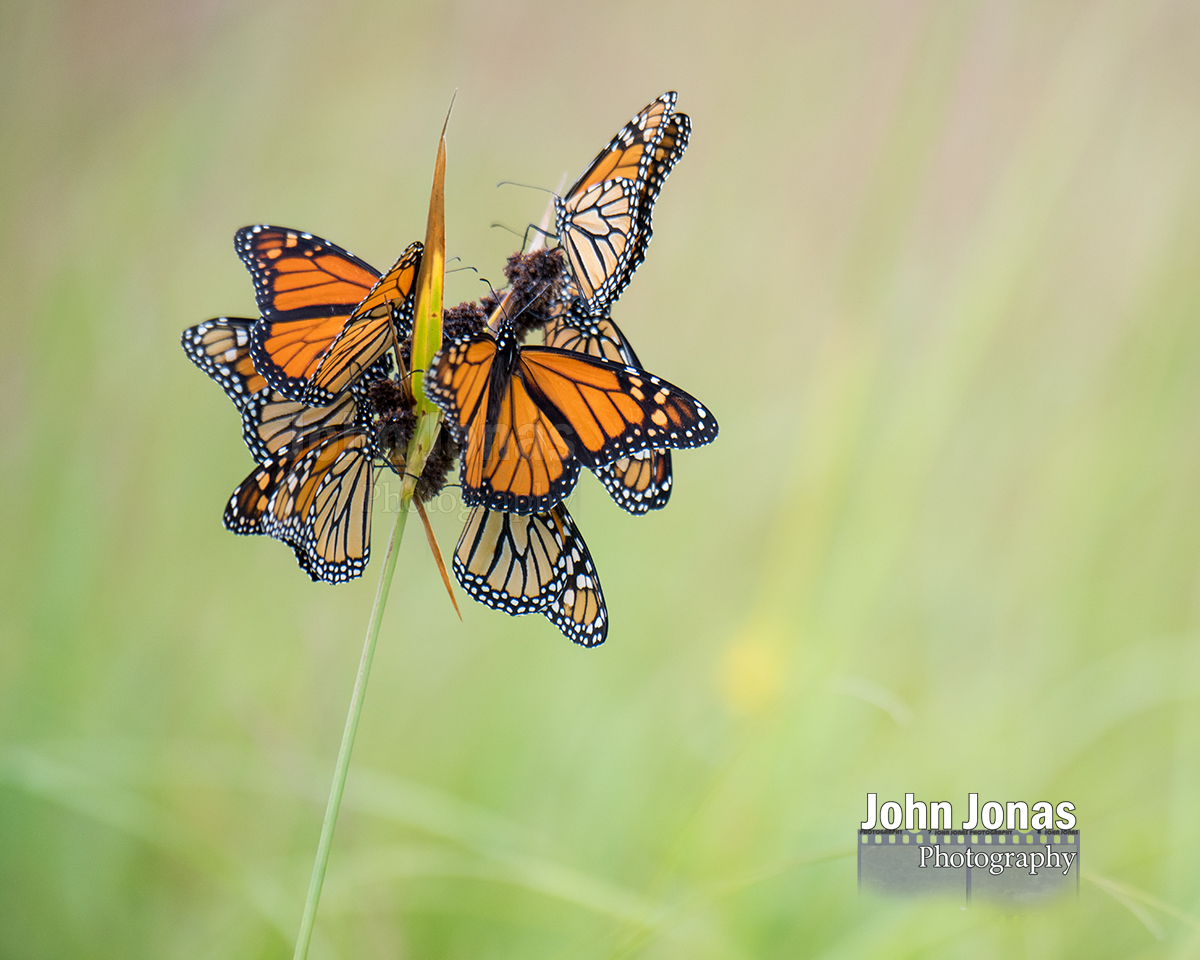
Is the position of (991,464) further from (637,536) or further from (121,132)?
(121,132)

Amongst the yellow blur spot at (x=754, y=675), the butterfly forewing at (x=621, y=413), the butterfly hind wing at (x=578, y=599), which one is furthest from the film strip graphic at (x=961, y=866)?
the butterfly forewing at (x=621, y=413)

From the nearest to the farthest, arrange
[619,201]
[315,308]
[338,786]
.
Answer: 1. [338,786]
2. [315,308]
3. [619,201]

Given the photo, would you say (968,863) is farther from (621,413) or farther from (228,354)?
(228,354)

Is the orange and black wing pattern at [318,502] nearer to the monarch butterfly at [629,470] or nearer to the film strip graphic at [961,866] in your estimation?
the monarch butterfly at [629,470]

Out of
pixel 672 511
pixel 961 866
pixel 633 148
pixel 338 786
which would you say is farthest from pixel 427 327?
pixel 672 511

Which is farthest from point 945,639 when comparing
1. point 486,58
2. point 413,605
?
point 486,58

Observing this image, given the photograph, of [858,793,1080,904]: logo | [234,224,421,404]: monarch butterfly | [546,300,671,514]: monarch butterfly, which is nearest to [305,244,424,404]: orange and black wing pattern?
[234,224,421,404]: monarch butterfly

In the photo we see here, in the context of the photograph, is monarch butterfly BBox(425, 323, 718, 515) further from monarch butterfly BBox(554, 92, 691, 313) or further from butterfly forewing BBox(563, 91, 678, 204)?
butterfly forewing BBox(563, 91, 678, 204)
